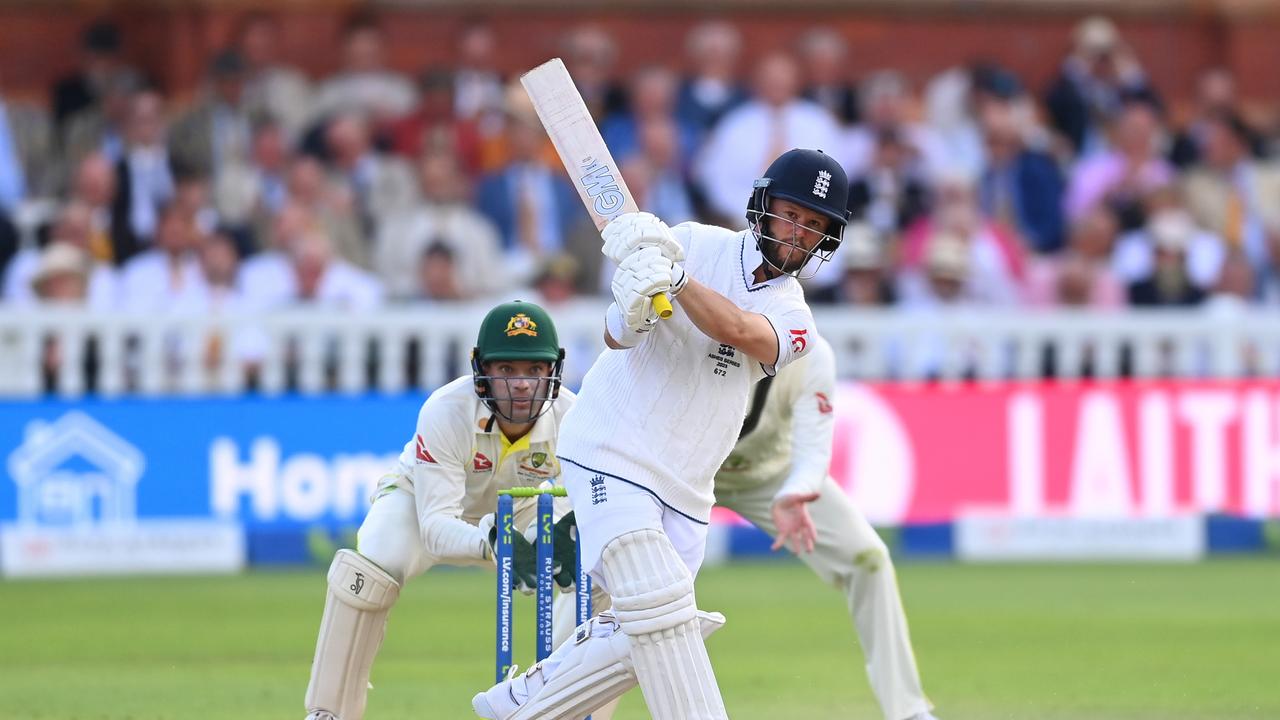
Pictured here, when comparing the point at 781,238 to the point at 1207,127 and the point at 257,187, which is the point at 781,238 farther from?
the point at 1207,127

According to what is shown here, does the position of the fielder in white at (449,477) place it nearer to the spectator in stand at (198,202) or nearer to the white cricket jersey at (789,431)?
the white cricket jersey at (789,431)

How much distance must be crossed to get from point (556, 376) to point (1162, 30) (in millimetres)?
13007

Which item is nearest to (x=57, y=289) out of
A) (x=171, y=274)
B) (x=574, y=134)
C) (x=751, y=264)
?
(x=171, y=274)

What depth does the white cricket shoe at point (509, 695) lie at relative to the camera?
215 inches

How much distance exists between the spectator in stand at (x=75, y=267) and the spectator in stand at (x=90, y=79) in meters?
1.57

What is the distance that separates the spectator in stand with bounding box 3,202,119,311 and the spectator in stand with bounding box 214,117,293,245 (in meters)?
0.89

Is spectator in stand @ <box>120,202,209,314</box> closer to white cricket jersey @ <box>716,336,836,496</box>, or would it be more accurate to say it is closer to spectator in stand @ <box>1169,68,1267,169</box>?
white cricket jersey @ <box>716,336,836,496</box>

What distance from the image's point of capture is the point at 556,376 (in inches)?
235

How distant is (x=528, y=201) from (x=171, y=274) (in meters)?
2.36

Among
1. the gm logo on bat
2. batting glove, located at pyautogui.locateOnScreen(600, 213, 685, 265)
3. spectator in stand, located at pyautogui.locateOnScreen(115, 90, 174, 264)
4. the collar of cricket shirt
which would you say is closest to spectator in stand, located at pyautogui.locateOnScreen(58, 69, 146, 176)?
spectator in stand, located at pyautogui.locateOnScreen(115, 90, 174, 264)

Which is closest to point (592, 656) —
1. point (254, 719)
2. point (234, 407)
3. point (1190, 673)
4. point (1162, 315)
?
point (254, 719)

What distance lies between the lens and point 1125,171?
14.5 meters

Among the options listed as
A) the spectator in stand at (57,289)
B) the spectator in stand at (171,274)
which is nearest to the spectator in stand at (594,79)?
the spectator in stand at (171,274)

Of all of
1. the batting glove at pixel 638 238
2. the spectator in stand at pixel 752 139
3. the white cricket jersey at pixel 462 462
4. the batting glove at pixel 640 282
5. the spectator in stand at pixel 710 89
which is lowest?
the white cricket jersey at pixel 462 462
